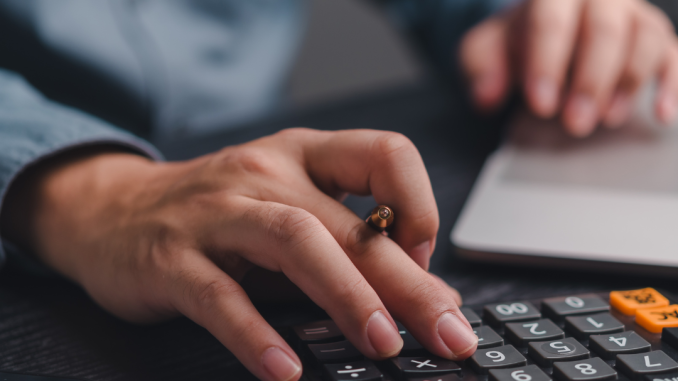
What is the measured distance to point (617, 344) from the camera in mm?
238

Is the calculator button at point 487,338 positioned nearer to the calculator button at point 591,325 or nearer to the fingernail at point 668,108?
the calculator button at point 591,325

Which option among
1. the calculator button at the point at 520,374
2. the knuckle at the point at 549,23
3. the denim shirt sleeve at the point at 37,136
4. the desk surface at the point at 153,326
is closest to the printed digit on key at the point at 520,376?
the calculator button at the point at 520,374

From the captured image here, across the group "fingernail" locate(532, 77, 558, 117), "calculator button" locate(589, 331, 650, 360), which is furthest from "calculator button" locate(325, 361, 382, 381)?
"fingernail" locate(532, 77, 558, 117)

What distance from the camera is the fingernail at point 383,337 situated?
23 centimetres

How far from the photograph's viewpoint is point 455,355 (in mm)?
231

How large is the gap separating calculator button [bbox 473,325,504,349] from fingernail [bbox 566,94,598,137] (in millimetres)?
379

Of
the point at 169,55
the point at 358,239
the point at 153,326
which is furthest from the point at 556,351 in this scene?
the point at 169,55

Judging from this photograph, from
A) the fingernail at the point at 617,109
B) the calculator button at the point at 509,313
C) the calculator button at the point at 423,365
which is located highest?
the fingernail at the point at 617,109

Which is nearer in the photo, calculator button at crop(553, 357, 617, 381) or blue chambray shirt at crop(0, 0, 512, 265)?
calculator button at crop(553, 357, 617, 381)

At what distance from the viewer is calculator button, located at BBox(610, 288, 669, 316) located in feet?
0.89

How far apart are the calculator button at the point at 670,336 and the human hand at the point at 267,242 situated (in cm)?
10

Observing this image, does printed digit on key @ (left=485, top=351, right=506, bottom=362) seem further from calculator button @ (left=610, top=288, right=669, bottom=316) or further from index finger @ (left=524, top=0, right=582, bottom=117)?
index finger @ (left=524, top=0, right=582, bottom=117)

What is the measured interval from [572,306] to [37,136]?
1.31 ft

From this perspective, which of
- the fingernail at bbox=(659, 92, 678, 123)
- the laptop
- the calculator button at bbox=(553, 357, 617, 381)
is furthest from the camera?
the fingernail at bbox=(659, 92, 678, 123)
